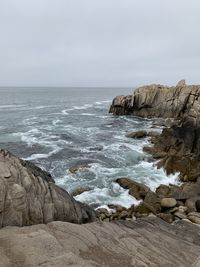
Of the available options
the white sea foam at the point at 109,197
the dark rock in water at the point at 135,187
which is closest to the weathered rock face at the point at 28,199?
the white sea foam at the point at 109,197

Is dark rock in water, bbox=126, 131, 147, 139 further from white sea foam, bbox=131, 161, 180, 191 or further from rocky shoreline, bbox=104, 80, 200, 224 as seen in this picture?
white sea foam, bbox=131, 161, 180, 191

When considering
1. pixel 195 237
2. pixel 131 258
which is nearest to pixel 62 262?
pixel 131 258

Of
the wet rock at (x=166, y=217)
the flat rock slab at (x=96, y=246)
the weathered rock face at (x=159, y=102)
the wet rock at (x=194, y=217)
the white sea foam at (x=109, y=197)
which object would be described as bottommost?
the white sea foam at (x=109, y=197)

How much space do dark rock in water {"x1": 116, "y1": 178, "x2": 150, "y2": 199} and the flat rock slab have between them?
796 centimetres

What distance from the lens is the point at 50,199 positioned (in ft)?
38.8

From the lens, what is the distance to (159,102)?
58.0 meters

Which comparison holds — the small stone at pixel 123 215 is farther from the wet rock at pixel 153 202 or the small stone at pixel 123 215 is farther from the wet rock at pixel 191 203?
the wet rock at pixel 191 203

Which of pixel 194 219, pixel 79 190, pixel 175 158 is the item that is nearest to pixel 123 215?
pixel 194 219

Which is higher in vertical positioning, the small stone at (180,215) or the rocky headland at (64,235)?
the rocky headland at (64,235)

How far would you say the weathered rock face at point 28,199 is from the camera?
33.7 ft

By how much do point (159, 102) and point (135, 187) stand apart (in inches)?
1532

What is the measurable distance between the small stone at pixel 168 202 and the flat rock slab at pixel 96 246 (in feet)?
19.4

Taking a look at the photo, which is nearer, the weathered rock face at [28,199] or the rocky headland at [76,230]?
the rocky headland at [76,230]

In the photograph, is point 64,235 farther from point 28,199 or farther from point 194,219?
point 194,219
